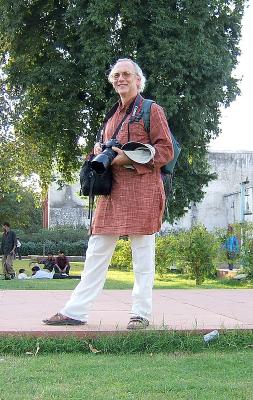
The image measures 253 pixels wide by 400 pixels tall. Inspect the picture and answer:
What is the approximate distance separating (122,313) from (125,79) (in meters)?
2.11

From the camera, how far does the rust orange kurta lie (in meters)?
4.69

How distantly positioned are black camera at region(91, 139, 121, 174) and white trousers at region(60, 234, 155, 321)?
0.53 metres

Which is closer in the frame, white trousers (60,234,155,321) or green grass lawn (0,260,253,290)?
white trousers (60,234,155,321)

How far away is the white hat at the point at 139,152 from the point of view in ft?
15.0

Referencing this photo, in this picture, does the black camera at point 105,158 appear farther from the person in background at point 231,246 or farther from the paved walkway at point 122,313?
Result: the person in background at point 231,246

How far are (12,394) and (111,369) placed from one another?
76 cm

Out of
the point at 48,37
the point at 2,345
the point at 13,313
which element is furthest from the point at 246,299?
the point at 48,37

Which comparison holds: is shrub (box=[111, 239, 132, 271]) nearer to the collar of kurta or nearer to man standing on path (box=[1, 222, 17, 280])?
man standing on path (box=[1, 222, 17, 280])

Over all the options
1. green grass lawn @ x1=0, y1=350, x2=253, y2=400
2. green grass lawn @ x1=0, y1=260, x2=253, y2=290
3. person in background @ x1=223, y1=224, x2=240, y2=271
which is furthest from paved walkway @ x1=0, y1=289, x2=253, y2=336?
person in background @ x1=223, y1=224, x2=240, y2=271

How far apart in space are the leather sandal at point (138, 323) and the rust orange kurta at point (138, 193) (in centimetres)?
63

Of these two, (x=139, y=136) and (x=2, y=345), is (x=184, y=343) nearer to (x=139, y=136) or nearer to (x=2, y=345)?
(x=2, y=345)

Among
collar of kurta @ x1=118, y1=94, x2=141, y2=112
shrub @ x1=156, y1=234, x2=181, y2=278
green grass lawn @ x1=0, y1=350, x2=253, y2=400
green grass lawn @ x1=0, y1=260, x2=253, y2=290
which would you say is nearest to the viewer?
green grass lawn @ x1=0, y1=350, x2=253, y2=400

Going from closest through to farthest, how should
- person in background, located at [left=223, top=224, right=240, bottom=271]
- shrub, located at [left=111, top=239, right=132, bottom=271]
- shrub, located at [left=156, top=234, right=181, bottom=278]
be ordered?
person in background, located at [left=223, top=224, right=240, bottom=271] → shrub, located at [left=156, top=234, right=181, bottom=278] → shrub, located at [left=111, top=239, right=132, bottom=271]

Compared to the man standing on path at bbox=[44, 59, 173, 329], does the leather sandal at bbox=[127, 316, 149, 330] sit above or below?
below
